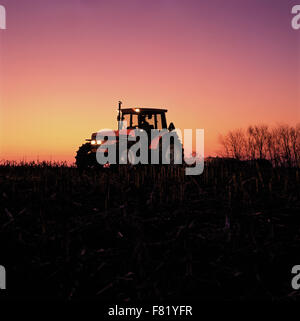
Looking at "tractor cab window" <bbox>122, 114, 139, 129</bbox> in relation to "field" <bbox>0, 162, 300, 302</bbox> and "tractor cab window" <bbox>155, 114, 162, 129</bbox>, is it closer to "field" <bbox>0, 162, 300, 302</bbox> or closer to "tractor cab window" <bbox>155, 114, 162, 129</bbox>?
"tractor cab window" <bbox>155, 114, 162, 129</bbox>

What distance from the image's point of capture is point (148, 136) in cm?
1217

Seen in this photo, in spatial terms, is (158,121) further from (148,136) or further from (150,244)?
(150,244)

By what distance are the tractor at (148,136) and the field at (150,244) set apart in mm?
6195

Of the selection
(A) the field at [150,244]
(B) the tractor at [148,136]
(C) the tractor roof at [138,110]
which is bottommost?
(A) the field at [150,244]

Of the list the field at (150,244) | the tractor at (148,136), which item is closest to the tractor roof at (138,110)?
the tractor at (148,136)

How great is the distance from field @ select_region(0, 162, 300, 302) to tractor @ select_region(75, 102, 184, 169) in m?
6.20

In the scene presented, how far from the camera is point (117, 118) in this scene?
505 inches

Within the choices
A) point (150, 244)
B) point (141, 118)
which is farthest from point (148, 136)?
point (150, 244)

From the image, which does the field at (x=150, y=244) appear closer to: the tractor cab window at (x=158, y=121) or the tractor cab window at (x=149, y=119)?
the tractor cab window at (x=149, y=119)

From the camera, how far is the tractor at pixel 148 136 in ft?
38.6

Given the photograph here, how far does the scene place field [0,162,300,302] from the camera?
3.19 meters

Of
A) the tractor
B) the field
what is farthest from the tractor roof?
the field

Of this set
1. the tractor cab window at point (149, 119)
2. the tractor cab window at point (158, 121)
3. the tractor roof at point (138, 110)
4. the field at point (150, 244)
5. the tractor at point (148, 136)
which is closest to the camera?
the field at point (150, 244)

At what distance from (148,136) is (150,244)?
28.2ft
